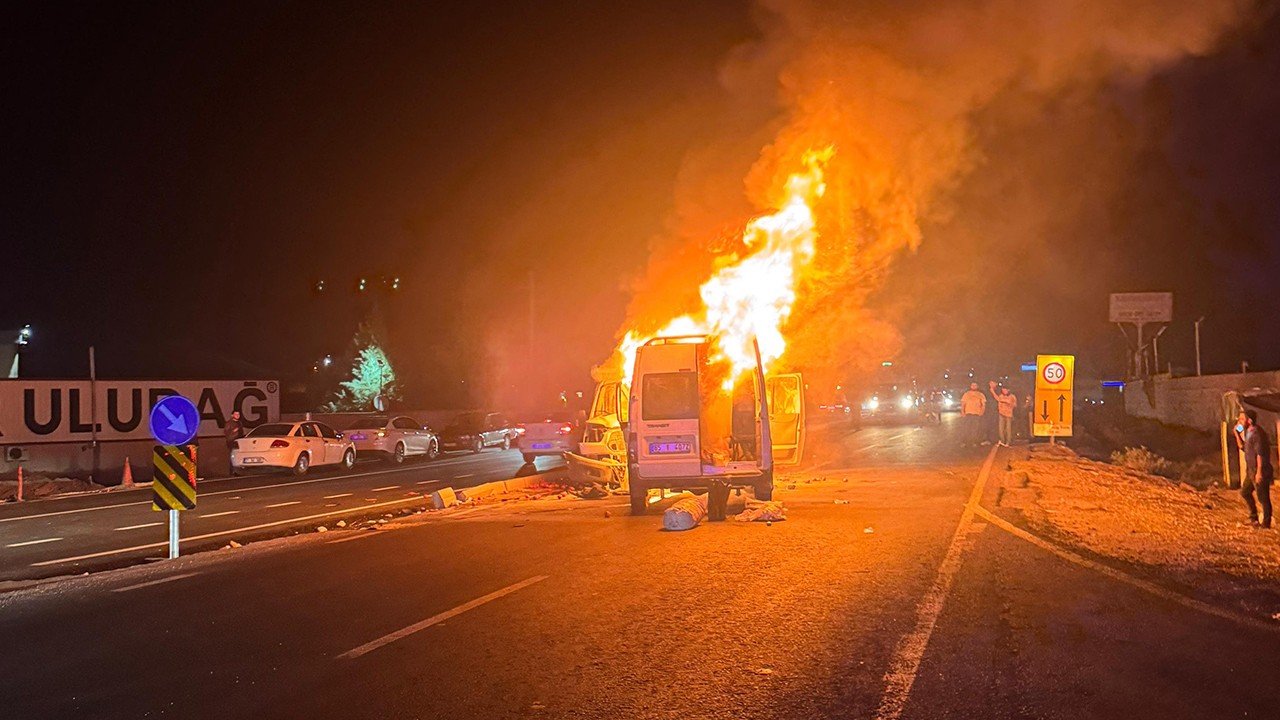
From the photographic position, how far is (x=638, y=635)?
23.6 feet

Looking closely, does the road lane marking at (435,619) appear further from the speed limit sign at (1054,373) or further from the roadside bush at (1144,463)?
the roadside bush at (1144,463)

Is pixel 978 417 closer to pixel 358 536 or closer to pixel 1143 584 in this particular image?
pixel 1143 584

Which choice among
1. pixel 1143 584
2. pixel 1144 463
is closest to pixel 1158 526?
pixel 1143 584

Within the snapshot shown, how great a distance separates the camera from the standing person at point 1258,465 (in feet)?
38.9

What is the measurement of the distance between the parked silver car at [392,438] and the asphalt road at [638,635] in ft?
60.3

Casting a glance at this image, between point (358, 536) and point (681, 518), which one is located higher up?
point (681, 518)

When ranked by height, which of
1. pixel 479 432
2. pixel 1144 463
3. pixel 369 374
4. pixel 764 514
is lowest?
pixel 1144 463

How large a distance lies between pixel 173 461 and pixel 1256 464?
542 inches

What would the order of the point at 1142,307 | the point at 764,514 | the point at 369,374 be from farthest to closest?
the point at 1142,307 < the point at 369,374 < the point at 764,514

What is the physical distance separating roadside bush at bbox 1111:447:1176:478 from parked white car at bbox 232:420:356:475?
20.7 meters

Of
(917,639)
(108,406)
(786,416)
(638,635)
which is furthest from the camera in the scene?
(108,406)

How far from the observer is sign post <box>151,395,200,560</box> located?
1198 cm

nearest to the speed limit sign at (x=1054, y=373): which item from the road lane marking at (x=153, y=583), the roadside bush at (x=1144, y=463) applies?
the roadside bush at (x=1144, y=463)

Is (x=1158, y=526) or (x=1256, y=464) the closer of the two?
(x=1256, y=464)
